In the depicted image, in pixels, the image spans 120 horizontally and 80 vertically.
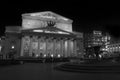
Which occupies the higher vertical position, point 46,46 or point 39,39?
point 39,39

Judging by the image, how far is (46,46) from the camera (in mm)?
59094

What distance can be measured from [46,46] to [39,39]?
16.3 ft

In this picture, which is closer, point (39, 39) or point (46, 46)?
point (39, 39)

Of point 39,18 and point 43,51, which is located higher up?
point 39,18

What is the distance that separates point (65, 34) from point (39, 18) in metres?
18.3

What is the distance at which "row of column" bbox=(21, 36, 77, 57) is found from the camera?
57.1m

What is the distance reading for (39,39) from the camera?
58938mm

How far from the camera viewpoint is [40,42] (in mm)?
60531

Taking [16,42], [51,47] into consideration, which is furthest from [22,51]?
[51,47]

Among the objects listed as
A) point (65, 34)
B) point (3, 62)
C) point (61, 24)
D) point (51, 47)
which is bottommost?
point (3, 62)

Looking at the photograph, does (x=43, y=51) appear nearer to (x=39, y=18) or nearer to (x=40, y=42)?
(x=40, y=42)

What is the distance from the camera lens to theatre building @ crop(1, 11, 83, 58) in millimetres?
57000

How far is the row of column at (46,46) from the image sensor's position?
57100mm

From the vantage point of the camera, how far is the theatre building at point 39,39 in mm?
57000
